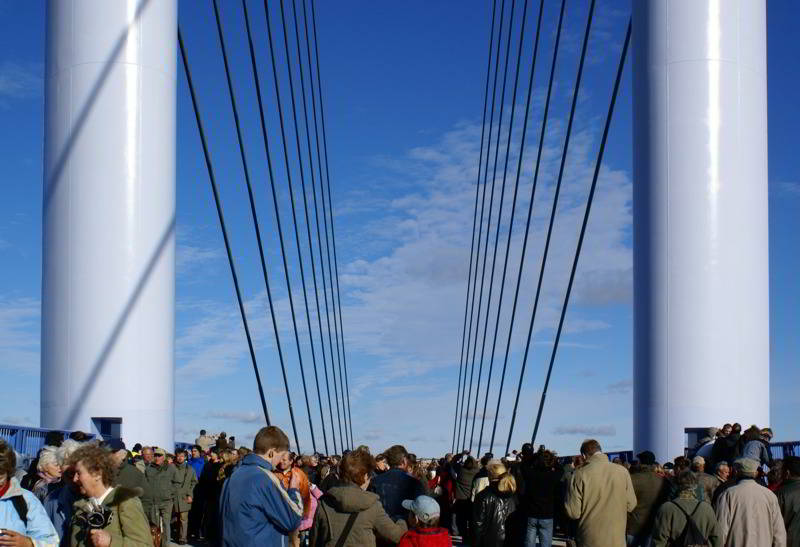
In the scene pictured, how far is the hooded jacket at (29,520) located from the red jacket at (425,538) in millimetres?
1807

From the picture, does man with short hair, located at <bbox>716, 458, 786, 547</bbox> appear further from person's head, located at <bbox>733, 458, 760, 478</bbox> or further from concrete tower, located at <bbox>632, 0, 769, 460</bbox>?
concrete tower, located at <bbox>632, 0, 769, 460</bbox>

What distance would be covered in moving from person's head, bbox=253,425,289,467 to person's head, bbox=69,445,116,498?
77 cm

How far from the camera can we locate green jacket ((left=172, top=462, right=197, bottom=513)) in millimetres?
13516

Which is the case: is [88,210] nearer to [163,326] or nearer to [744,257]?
[163,326]

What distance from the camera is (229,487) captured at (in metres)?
4.96

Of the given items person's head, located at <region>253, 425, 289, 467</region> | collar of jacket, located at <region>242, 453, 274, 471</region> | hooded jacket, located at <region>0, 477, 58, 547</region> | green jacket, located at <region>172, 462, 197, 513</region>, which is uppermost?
person's head, located at <region>253, 425, 289, 467</region>

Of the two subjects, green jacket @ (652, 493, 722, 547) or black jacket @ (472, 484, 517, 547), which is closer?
green jacket @ (652, 493, 722, 547)

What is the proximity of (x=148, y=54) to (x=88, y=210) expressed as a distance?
80.5 inches

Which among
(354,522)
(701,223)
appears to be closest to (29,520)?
(354,522)

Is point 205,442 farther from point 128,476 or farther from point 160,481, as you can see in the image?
point 128,476

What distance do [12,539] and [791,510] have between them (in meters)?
5.35

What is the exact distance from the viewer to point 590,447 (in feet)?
25.8

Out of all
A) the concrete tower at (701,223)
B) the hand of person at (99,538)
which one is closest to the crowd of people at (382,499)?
the hand of person at (99,538)

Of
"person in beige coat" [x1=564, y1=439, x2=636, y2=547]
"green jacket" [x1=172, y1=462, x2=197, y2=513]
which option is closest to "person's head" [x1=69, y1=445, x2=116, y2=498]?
"person in beige coat" [x1=564, y1=439, x2=636, y2=547]
